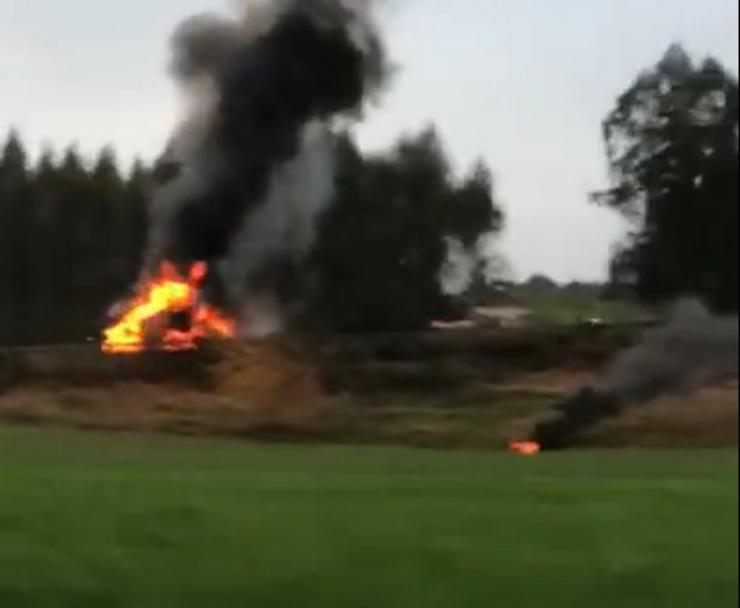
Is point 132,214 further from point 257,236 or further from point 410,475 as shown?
point 410,475

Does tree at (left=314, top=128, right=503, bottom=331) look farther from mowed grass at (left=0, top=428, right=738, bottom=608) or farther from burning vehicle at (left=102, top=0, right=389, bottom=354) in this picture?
mowed grass at (left=0, top=428, right=738, bottom=608)

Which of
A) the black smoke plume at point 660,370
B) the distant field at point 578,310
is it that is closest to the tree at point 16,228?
the distant field at point 578,310

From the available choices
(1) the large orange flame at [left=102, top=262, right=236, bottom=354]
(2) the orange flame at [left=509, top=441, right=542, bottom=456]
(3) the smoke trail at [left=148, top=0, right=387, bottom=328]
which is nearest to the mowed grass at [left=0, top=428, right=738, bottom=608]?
(2) the orange flame at [left=509, top=441, right=542, bottom=456]

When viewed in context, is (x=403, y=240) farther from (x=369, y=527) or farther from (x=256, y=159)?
(x=369, y=527)

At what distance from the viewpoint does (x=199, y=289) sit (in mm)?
2338

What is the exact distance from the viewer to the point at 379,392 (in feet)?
7.07

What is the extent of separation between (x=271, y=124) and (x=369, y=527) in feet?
2.33

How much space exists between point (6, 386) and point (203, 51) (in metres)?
0.74

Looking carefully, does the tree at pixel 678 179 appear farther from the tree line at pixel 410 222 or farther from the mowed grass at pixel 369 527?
the mowed grass at pixel 369 527

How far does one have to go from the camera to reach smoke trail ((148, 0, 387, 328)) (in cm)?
228

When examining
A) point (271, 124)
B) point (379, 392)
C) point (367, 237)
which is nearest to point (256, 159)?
point (271, 124)

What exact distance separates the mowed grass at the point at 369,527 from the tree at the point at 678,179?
0.83 ft

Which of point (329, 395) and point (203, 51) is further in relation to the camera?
point (203, 51)

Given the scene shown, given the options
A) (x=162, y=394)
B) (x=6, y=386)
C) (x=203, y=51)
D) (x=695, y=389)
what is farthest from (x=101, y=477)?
(x=695, y=389)
